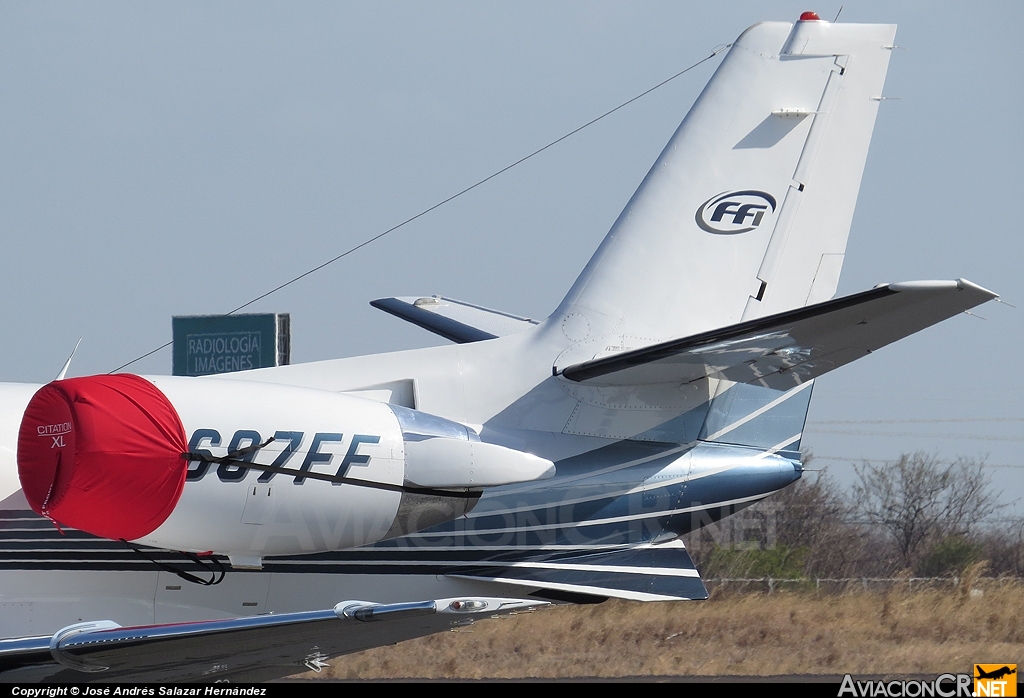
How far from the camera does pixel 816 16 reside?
8.30m

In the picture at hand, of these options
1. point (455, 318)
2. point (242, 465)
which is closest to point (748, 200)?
point (455, 318)

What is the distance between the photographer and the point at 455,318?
9648 mm

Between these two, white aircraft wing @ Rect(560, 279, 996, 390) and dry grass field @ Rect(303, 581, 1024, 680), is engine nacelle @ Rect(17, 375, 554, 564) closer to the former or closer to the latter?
white aircraft wing @ Rect(560, 279, 996, 390)

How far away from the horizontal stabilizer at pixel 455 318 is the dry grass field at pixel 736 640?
249 centimetres

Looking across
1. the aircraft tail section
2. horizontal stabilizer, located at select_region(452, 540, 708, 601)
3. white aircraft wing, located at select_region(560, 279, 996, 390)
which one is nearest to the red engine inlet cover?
horizontal stabilizer, located at select_region(452, 540, 708, 601)

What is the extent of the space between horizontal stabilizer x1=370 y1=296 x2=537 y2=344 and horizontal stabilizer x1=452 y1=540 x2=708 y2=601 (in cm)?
251

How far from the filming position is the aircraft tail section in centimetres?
782

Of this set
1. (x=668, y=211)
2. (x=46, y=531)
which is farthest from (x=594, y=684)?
(x=46, y=531)

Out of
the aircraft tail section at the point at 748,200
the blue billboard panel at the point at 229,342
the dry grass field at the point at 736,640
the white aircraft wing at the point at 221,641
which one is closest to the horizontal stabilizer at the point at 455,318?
the aircraft tail section at the point at 748,200

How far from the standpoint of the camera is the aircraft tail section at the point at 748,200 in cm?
782

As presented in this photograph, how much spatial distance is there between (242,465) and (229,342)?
11522 millimetres

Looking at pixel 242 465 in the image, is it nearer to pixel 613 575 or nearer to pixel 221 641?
pixel 221 641

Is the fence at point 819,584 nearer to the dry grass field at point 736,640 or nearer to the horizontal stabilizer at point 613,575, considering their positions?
the dry grass field at point 736,640

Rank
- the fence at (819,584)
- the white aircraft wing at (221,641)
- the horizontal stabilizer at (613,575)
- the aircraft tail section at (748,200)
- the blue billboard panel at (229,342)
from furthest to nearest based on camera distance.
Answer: the blue billboard panel at (229,342), the fence at (819,584), the aircraft tail section at (748,200), the horizontal stabilizer at (613,575), the white aircraft wing at (221,641)
